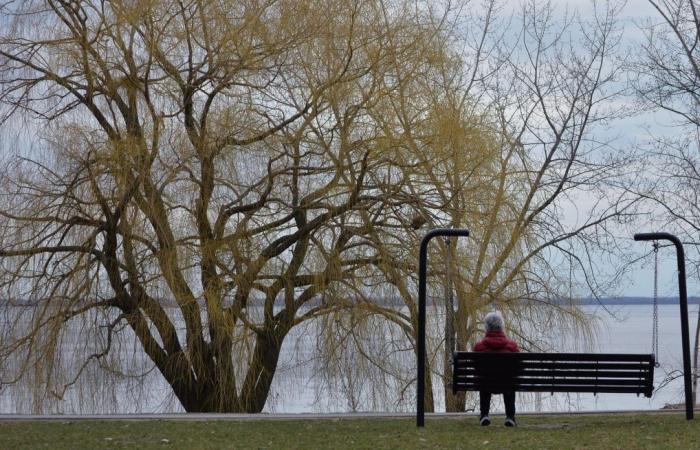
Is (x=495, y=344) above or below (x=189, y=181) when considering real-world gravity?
below

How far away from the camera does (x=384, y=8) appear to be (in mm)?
14891

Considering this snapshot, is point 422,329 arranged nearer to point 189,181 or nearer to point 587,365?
point 587,365

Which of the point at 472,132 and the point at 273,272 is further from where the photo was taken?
the point at 472,132

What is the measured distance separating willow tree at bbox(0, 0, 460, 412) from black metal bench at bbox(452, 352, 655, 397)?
4955mm

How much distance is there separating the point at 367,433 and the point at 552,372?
65.5 inches

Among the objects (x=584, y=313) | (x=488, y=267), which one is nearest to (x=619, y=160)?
(x=584, y=313)

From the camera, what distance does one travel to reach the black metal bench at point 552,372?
348 inches

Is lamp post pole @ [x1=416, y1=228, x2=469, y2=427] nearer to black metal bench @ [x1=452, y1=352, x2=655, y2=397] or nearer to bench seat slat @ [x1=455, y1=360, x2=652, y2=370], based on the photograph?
black metal bench @ [x1=452, y1=352, x2=655, y2=397]

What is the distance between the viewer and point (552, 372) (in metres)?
8.92

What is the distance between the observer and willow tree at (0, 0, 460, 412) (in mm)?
13164

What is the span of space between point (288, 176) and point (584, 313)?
16.1ft

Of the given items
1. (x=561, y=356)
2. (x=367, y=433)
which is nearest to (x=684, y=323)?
(x=561, y=356)

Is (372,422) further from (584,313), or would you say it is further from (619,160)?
(619,160)

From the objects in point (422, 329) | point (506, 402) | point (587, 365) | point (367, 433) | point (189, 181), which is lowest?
point (367, 433)
